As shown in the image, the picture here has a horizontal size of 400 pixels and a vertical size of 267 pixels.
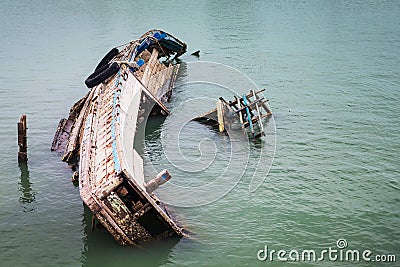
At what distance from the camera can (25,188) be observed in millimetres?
16750

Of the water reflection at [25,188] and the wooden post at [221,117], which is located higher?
the wooden post at [221,117]

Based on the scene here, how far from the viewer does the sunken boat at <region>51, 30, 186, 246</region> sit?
12273 millimetres

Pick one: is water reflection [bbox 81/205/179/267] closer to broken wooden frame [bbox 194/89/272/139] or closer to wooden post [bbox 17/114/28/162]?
wooden post [bbox 17/114/28/162]

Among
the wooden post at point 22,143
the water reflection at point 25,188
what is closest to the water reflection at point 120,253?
the water reflection at point 25,188

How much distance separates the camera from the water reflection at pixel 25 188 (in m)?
15.8

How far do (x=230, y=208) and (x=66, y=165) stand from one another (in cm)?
641

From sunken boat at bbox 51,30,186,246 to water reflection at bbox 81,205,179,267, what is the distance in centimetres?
23

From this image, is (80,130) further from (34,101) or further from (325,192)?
(325,192)

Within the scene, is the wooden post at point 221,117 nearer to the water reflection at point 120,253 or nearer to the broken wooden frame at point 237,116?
the broken wooden frame at point 237,116

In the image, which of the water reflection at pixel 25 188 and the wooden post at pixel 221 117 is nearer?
the water reflection at pixel 25 188

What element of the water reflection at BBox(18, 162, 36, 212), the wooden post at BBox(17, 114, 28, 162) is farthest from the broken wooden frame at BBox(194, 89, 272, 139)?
the water reflection at BBox(18, 162, 36, 212)

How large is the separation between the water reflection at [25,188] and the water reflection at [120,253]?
10.7ft

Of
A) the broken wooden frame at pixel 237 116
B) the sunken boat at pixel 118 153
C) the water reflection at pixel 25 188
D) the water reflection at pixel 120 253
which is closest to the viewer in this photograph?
the sunken boat at pixel 118 153

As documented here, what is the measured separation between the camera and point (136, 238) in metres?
12.7
